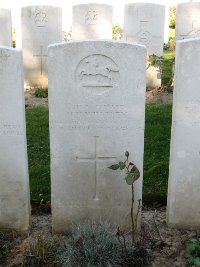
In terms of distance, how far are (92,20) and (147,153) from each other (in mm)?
4151

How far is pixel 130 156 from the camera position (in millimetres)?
3738

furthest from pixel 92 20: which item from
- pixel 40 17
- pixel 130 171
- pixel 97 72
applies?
pixel 130 171

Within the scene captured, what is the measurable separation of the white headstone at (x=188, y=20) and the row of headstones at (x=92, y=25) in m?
0.39

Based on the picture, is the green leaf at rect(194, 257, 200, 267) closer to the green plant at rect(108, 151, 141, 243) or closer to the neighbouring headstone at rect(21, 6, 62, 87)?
the green plant at rect(108, 151, 141, 243)

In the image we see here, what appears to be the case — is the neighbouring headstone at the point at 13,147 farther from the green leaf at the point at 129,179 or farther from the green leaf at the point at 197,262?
the green leaf at the point at 197,262

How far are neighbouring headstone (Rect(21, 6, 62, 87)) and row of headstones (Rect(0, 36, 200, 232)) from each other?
5476 mm

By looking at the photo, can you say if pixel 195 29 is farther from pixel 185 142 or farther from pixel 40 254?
pixel 40 254

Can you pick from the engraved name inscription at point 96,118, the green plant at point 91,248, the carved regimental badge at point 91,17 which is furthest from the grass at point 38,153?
the carved regimental badge at point 91,17

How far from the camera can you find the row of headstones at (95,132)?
3.49 metres

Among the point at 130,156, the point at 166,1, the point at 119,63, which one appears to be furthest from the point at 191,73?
the point at 166,1

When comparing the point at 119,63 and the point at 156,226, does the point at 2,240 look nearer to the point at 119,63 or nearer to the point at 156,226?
the point at 156,226

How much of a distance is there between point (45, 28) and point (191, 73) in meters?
5.75

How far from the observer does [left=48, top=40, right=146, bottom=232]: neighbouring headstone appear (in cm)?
349

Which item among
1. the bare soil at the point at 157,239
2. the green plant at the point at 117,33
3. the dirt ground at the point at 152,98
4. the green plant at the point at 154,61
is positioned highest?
the green plant at the point at 117,33
